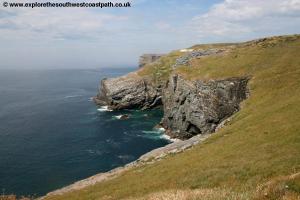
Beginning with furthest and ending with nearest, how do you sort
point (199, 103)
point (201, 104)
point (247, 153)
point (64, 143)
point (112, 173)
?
point (64, 143)
point (199, 103)
point (201, 104)
point (112, 173)
point (247, 153)

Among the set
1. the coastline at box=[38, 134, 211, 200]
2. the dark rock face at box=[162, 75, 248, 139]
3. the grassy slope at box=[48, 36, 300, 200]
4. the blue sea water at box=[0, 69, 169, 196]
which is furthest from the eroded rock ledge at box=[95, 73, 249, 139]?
the coastline at box=[38, 134, 211, 200]

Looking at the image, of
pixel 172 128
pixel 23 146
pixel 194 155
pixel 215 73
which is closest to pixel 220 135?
pixel 194 155

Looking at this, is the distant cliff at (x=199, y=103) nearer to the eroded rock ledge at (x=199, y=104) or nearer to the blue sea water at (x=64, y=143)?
the eroded rock ledge at (x=199, y=104)

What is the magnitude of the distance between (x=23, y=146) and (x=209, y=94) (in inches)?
2158

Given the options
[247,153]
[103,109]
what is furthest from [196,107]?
[103,109]

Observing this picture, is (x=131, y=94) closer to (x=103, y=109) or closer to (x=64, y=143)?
(x=103, y=109)

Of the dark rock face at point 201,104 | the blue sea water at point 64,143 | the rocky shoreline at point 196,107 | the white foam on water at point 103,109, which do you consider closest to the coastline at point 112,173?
the rocky shoreline at point 196,107

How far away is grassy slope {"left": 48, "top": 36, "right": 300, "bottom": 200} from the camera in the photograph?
27125 millimetres

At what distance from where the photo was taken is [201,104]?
9469 centimetres

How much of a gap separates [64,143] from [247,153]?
73.8 m

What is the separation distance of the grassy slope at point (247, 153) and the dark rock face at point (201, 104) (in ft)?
16.4

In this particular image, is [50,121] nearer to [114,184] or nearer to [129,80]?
[129,80]

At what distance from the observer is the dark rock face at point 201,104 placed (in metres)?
88.4

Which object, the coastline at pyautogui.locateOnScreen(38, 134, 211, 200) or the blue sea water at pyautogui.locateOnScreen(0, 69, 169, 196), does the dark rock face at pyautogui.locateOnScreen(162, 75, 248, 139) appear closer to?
the blue sea water at pyautogui.locateOnScreen(0, 69, 169, 196)
